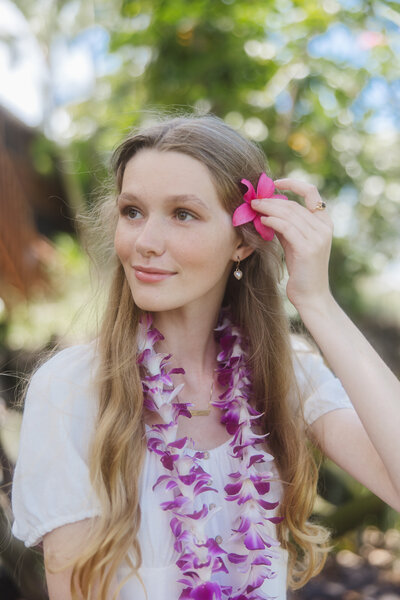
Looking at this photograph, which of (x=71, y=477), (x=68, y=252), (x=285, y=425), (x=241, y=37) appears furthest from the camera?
(x=68, y=252)

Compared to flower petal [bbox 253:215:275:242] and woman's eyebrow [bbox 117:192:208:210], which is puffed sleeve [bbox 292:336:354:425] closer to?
flower petal [bbox 253:215:275:242]

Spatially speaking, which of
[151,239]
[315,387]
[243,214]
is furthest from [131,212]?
[315,387]

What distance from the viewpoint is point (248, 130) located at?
393 centimetres

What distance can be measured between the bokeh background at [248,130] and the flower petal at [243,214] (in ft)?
2.51

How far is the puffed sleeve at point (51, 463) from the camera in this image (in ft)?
5.50

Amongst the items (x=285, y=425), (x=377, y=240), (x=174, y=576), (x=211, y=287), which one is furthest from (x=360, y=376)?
(x=377, y=240)

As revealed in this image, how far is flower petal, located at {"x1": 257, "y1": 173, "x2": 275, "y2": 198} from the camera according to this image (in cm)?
188

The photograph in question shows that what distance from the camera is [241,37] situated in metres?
3.51

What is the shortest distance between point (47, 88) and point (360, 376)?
13.8ft

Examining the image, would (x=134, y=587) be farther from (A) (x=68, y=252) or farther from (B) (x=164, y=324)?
(A) (x=68, y=252)

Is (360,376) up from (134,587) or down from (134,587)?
up

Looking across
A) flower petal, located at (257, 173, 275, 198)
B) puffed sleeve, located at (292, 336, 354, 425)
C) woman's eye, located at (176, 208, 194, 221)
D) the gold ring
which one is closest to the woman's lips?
woman's eye, located at (176, 208, 194, 221)

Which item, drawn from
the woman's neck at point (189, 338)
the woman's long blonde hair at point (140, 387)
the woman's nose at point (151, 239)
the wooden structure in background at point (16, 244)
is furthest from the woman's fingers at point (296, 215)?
the wooden structure in background at point (16, 244)

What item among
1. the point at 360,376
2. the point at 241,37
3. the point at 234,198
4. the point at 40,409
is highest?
the point at 241,37
